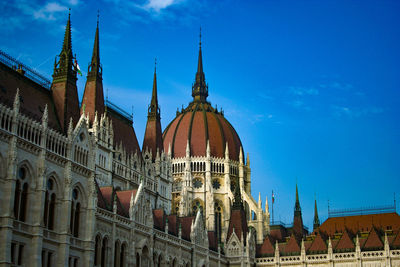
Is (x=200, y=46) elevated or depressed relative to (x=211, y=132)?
elevated

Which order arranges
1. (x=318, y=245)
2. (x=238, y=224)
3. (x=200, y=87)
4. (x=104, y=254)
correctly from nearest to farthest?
(x=104, y=254), (x=318, y=245), (x=238, y=224), (x=200, y=87)

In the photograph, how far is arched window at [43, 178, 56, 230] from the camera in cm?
4259

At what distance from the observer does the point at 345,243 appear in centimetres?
7562

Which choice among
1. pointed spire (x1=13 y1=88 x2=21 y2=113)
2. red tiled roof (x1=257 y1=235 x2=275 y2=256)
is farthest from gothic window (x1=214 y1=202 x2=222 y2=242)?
pointed spire (x1=13 y1=88 x2=21 y2=113)

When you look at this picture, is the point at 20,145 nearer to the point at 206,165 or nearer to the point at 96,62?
the point at 96,62

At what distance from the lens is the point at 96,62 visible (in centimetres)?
6831


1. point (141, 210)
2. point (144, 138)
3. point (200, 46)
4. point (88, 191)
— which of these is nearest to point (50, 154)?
point (88, 191)

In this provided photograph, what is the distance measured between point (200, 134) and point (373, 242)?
3730 centimetres

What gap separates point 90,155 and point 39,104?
539cm

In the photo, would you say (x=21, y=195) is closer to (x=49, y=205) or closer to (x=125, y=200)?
(x=49, y=205)

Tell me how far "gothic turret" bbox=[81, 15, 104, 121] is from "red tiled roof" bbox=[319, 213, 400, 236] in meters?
35.3

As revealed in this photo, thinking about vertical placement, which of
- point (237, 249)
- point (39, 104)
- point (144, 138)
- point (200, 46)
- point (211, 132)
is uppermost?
point (200, 46)

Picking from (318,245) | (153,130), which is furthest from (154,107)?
(318,245)

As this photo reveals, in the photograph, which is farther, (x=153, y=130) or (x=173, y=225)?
(x=153, y=130)
